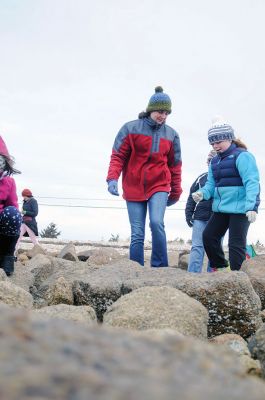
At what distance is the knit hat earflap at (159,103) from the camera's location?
22.3 feet

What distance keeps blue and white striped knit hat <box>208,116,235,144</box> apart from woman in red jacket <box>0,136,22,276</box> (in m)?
2.25

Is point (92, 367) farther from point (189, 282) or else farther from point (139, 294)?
point (189, 282)

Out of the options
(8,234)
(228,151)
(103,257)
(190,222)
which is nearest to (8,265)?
(8,234)

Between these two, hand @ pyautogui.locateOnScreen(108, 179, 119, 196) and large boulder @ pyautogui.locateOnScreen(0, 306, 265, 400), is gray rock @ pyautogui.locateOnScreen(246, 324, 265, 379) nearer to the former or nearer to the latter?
large boulder @ pyautogui.locateOnScreen(0, 306, 265, 400)

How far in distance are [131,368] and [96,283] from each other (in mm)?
3109

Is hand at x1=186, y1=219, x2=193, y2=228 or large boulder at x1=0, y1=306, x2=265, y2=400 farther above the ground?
large boulder at x1=0, y1=306, x2=265, y2=400

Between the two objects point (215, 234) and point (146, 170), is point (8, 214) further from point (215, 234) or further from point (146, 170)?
point (215, 234)

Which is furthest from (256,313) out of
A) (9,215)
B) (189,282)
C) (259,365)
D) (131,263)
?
(9,215)

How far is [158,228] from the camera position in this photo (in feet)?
21.8

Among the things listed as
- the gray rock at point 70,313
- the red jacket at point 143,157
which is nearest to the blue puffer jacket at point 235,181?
the red jacket at point 143,157

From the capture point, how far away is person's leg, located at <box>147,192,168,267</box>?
666 cm

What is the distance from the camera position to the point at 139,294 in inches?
127

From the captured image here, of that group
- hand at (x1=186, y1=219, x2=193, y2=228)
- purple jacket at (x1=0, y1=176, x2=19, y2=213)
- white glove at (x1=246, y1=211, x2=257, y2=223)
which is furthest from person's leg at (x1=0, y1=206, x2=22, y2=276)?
hand at (x1=186, y1=219, x2=193, y2=228)

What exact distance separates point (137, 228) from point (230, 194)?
4.05 feet
